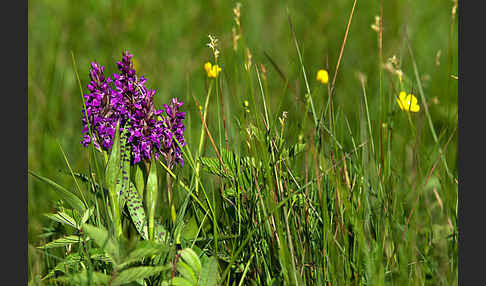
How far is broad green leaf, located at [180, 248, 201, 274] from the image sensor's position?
5.01 feet

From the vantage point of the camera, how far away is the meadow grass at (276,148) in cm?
170

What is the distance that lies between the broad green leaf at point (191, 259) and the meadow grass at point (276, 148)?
4 centimetres

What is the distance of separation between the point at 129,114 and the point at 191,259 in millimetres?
469

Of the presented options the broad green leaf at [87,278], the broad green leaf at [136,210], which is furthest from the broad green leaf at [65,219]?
the broad green leaf at [87,278]

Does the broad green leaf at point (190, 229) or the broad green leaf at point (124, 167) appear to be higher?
the broad green leaf at point (124, 167)

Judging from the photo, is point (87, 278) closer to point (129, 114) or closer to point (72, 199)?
point (72, 199)

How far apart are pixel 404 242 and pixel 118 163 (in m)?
0.91

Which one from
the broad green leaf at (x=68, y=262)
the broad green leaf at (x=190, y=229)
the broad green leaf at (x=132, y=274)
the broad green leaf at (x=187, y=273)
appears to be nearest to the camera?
the broad green leaf at (x=132, y=274)

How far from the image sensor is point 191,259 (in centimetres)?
153

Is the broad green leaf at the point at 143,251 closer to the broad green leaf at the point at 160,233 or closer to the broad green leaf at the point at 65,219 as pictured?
the broad green leaf at the point at 160,233

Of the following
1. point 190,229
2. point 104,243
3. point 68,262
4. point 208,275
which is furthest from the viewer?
point 190,229

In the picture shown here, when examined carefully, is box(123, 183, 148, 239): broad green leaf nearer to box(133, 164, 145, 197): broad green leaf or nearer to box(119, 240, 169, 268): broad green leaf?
box(133, 164, 145, 197): broad green leaf

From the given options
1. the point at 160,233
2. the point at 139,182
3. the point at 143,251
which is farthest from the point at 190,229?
the point at 143,251

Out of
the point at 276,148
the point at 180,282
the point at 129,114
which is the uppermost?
the point at 129,114
